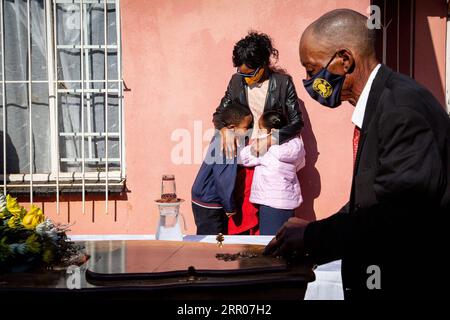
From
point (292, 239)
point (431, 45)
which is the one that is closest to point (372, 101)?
point (292, 239)

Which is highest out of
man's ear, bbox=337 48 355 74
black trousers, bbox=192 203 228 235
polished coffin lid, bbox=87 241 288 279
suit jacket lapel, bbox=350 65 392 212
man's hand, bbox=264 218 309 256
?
man's ear, bbox=337 48 355 74

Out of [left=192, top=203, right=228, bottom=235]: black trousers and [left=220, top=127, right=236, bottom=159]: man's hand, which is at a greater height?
[left=220, top=127, right=236, bottom=159]: man's hand

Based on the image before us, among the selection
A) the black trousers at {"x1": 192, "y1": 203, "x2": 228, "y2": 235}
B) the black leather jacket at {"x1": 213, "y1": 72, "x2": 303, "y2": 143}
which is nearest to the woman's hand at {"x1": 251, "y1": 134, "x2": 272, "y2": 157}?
the black leather jacket at {"x1": 213, "y1": 72, "x2": 303, "y2": 143}

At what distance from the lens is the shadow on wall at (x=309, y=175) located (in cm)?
525

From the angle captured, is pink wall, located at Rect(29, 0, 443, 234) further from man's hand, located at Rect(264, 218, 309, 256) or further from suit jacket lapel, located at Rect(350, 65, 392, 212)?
suit jacket lapel, located at Rect(350, 65, 392, 212)

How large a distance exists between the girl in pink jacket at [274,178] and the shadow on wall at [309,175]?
72 cm

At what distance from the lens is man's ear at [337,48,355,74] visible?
1.90 meters

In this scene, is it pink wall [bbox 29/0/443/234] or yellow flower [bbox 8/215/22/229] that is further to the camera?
pink wall [bbox 29/0/443/234]

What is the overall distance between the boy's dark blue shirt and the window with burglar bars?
3.82 ft
